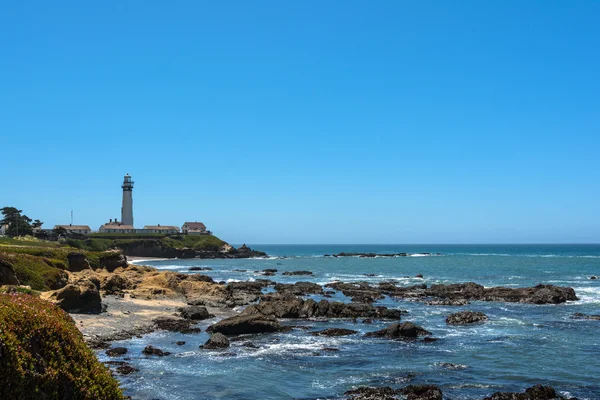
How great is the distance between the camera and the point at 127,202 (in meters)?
162

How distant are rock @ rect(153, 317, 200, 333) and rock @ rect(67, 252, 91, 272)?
73.9ft

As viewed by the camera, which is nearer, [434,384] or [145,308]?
[434,384]

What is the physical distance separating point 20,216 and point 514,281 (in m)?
107

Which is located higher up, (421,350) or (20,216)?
(20,216)

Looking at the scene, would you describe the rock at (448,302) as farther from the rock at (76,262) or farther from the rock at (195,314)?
the rock at (76,262)

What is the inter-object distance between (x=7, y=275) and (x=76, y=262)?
61.7 ft

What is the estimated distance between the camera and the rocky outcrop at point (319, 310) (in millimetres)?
39594

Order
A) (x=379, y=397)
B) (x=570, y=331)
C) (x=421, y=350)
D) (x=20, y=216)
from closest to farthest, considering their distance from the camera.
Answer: (x=379, y=397)
(x=421, y=350)
(x=570, y=331)
(x=20, y=216)

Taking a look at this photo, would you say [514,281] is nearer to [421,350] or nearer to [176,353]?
[421,350]

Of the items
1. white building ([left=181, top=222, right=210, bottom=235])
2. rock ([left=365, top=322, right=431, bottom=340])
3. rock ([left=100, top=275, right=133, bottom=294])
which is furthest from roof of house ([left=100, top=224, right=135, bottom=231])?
rock ([left=365, top=322, right=431, bottom=340])

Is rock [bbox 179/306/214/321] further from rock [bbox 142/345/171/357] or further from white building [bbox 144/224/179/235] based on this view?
white building [bbox 144/224/179/235]

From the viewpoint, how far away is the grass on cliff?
861cm

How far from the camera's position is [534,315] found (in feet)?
130

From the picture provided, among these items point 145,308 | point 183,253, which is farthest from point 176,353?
point 183,253
